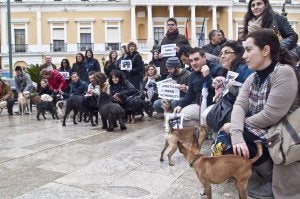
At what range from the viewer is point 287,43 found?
199 inches

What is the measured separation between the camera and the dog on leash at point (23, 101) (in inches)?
483

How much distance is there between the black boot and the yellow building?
42973 millimetres

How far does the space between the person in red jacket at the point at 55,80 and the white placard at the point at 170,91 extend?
191 inches

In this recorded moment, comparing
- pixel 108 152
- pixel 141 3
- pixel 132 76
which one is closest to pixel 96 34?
pixel 141 3

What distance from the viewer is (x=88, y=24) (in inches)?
1912

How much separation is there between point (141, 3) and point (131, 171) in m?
44.9

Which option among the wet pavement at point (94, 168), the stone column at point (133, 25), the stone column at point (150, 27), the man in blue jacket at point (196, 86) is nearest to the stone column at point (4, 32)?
the stone column at point (133, 25)

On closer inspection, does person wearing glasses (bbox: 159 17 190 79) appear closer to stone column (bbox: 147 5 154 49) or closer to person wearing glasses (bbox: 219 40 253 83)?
person wearing glasses (bbox: 219 40 253 83)

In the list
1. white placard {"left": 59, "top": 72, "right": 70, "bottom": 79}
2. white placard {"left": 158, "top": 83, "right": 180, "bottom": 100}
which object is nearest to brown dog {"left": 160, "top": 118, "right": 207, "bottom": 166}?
white placard {"left": 158, "top": 83, "right": 180, "bottom": 100}

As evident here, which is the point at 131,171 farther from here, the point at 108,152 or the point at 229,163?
the point at 229,163

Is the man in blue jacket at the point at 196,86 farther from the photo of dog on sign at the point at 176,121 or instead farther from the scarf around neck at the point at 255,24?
the scarf around neck at the point at 255,24

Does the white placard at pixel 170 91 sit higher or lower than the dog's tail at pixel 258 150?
higher

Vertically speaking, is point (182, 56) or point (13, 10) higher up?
point (13, 10)

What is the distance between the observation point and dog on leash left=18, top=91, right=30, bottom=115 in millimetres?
12266
